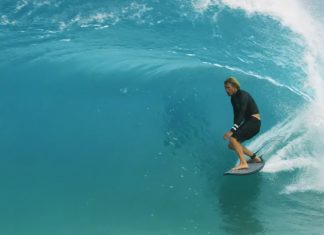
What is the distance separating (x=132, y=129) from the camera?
7230 mm

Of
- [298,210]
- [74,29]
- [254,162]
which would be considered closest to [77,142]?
[254,162]

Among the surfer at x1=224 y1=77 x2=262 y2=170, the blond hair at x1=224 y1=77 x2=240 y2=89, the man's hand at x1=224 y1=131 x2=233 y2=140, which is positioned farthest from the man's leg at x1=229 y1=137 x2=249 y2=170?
the blond hair at x1=224 y1=77 x2=240 y2=89

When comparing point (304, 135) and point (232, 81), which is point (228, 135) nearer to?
point (232, 81)

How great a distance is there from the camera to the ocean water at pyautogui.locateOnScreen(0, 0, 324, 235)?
572 cm

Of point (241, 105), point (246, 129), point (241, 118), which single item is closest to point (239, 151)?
point (246, 129)

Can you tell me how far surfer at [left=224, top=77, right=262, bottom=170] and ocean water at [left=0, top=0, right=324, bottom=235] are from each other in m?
0.47

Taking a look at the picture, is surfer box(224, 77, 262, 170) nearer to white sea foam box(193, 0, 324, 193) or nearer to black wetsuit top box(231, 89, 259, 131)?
black wetsuit top box(231, 89, 259, 131)

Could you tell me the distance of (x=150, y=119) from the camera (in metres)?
7.48

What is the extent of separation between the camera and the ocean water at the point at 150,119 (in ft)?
18.8

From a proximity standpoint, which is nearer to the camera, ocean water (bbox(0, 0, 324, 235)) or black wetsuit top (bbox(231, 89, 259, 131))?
ocean water (bbox(0, 0, 324, 235))

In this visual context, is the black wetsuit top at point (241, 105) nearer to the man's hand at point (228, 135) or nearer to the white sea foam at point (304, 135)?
the man's hand at point (228, 135)

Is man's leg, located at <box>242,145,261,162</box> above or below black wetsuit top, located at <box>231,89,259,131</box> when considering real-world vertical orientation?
below

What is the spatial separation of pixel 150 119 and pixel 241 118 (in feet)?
5.44

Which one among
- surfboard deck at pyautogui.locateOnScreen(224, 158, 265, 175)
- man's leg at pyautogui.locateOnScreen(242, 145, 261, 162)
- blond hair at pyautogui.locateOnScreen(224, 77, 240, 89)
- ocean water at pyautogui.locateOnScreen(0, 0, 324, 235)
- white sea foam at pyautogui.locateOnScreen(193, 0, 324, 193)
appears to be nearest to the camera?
ocean water at pyautogui.locateOnScreen(0, 0, 324, 235)
